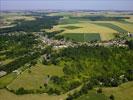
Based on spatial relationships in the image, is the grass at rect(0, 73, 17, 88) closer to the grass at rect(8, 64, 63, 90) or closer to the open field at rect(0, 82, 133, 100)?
the grass at rect(8, 64, 63, 90)

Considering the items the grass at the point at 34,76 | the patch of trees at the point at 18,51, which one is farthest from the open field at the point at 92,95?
the patch of trees at the point at 18,51

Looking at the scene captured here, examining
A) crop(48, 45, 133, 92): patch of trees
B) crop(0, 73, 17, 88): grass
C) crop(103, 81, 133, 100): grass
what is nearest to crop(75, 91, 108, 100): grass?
crop(103, 81, 133, 100): grass

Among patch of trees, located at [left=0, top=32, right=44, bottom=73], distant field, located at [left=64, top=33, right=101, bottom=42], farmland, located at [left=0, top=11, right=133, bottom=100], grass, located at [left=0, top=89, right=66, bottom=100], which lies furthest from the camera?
distant field, located at [left=64, top=33, right=101, bottom=42]

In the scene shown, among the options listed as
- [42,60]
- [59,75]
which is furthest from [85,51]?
[59,75]

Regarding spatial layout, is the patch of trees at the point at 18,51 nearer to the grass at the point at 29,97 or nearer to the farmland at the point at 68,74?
the farmland at the point at 68,74

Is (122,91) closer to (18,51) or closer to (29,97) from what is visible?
(29,97)

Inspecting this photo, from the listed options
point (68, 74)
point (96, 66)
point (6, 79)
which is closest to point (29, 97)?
point (6, 79)

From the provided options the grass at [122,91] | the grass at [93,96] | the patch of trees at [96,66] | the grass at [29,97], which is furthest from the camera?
→ the patch of trees at [96,66]
